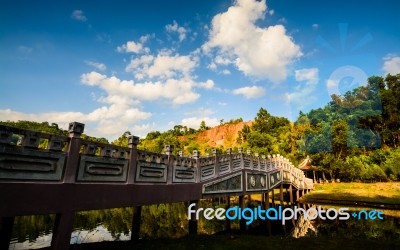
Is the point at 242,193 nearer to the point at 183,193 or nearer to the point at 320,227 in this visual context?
the point at 183,193

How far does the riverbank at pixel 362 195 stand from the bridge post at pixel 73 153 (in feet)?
88.8

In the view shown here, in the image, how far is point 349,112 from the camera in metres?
64.4

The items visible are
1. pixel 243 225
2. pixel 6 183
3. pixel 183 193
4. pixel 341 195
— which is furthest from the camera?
pixel 341 195

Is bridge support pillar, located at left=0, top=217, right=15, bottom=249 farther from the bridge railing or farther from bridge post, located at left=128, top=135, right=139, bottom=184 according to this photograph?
bridge post, located at left=128, top=135, right=139, bottom=184

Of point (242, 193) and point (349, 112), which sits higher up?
point (349, 112)

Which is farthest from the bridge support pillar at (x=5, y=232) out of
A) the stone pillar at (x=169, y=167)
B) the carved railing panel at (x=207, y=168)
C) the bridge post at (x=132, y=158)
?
the carved railing panel at (x=207, y=168)

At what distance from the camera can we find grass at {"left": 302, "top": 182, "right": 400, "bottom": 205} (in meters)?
26.7

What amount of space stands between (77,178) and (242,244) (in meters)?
5.87

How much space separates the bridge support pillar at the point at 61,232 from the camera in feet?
20.6

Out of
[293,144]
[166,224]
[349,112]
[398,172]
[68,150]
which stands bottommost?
[166,224]

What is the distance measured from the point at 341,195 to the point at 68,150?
3104cm

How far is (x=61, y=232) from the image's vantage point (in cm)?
634

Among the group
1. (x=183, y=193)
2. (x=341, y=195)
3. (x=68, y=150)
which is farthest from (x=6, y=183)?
(x=341, y=195)

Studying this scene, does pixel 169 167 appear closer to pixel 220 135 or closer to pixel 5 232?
pixel 5 232
